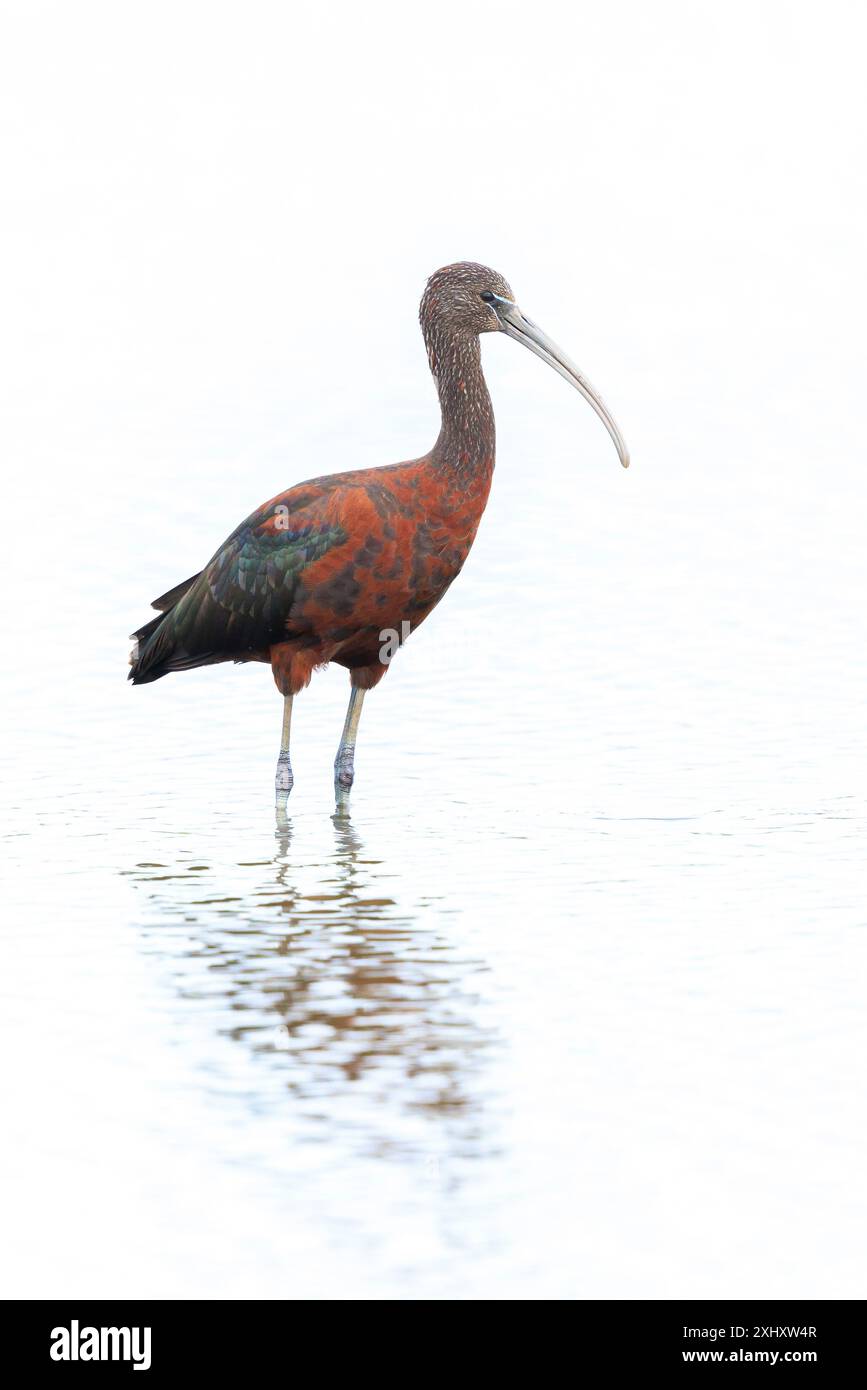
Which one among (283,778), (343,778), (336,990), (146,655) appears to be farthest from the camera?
(146,655)

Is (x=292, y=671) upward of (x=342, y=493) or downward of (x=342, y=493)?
downward

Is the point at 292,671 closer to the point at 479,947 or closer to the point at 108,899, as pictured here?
the point at 108,899

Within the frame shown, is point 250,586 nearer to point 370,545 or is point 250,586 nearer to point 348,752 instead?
point 370,545

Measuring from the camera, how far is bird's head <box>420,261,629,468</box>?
45.3 feet

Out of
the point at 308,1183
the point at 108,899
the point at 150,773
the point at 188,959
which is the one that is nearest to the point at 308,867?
the point at 108,899

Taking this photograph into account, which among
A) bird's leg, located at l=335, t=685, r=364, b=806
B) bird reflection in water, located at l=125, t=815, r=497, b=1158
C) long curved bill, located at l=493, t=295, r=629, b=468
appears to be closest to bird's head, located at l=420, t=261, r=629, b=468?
long curved bill, located at l=493, t=295, r=629, b=468

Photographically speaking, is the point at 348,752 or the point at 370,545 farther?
the point at 348,752

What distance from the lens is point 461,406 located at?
13.6 metres

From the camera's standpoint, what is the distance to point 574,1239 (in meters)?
7.23

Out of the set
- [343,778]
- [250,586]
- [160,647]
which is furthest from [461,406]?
[160,647]

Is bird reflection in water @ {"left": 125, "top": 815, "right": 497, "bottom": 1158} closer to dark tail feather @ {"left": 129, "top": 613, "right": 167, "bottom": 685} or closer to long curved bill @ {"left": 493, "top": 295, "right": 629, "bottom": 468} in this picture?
dark tail feather @ {"left": 129, "top": 613, "right": 167, "bottom": 685}

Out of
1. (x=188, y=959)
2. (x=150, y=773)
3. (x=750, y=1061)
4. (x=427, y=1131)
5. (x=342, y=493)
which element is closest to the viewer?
(x=427, y=1131)

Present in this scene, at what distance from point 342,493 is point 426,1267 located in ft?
22.9

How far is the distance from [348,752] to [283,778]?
0.51 meters
